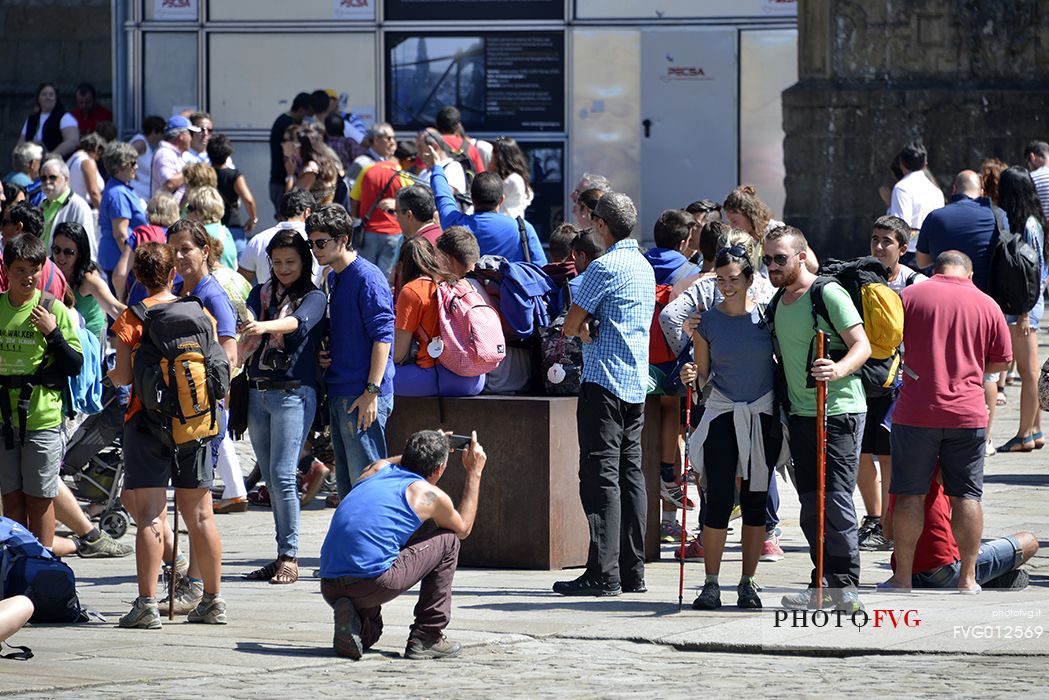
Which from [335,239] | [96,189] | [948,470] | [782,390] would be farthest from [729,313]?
[96,189]

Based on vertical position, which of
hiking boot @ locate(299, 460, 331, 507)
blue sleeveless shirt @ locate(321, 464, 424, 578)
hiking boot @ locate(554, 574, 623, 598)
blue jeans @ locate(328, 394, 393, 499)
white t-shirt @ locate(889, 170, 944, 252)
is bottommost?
hiking boot @ locate(554, 574, 623, 598)

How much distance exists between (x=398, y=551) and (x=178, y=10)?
604 inches

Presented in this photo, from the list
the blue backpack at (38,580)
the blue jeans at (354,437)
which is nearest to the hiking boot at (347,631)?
the blue backpack at (38,580)

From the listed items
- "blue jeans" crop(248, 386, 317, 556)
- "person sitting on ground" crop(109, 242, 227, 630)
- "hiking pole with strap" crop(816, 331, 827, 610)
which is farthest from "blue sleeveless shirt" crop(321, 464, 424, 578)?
"hiking pole with strap" crop(816, 331, 827, 610)

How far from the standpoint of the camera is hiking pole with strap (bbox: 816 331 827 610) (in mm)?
8336

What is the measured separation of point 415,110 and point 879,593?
13.5 metres

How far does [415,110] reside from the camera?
2162 centimetres

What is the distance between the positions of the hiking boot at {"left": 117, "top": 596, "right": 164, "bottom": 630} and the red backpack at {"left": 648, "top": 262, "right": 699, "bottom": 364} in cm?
308

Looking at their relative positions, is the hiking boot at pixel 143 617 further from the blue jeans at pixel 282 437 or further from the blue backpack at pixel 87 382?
the blue backpack at pixel 87 382

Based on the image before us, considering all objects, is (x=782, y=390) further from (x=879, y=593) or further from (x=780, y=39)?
(x=780, y=39)

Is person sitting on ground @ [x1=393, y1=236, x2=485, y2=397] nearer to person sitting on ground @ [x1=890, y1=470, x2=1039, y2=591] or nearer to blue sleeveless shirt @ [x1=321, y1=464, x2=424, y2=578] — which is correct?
blue sleeveless shirt @ [x1=321, y1=464, x2=424, y2=578]

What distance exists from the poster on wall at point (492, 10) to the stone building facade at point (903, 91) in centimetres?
275

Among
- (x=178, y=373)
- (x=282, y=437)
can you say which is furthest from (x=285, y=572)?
(x=178, y=373)

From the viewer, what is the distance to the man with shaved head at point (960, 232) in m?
13.0
